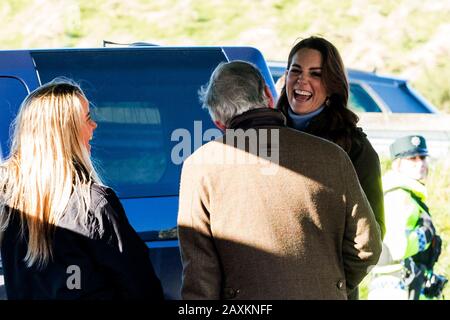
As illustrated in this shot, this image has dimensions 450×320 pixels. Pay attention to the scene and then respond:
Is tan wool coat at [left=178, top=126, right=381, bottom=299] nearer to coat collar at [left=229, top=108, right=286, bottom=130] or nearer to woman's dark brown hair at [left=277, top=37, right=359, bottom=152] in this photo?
coat collar at [left=229, top=108, right=286, bottom=130]

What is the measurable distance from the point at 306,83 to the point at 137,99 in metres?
0.71

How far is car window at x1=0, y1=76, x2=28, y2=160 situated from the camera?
382cm

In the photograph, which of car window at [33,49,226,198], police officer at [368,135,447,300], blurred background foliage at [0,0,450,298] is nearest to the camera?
car window at [33,49,226,198]

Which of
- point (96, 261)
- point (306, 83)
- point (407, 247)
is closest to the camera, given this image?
point (96, 261)

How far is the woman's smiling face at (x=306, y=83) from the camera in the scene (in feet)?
13.2

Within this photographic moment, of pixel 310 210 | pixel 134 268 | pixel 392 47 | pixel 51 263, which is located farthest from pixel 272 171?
pixel 392 47

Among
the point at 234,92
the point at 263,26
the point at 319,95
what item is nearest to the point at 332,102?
the point at 319,95

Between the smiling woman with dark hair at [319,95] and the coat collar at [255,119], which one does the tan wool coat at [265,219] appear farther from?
the smiling woman with dark hair at [319,95]

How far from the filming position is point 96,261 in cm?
320

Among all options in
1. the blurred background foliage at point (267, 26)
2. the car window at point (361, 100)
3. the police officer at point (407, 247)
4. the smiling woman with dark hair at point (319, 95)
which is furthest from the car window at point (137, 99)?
the blurred background foliage at point (267, 26)

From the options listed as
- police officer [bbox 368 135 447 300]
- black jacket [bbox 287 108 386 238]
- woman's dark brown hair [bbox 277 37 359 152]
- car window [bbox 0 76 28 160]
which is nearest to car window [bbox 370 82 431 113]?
police officer [bbox 368 135 447 300]

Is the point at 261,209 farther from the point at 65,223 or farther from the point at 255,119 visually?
the point at 65,223

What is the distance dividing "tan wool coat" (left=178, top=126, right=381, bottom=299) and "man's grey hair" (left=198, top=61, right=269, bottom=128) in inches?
3.5
